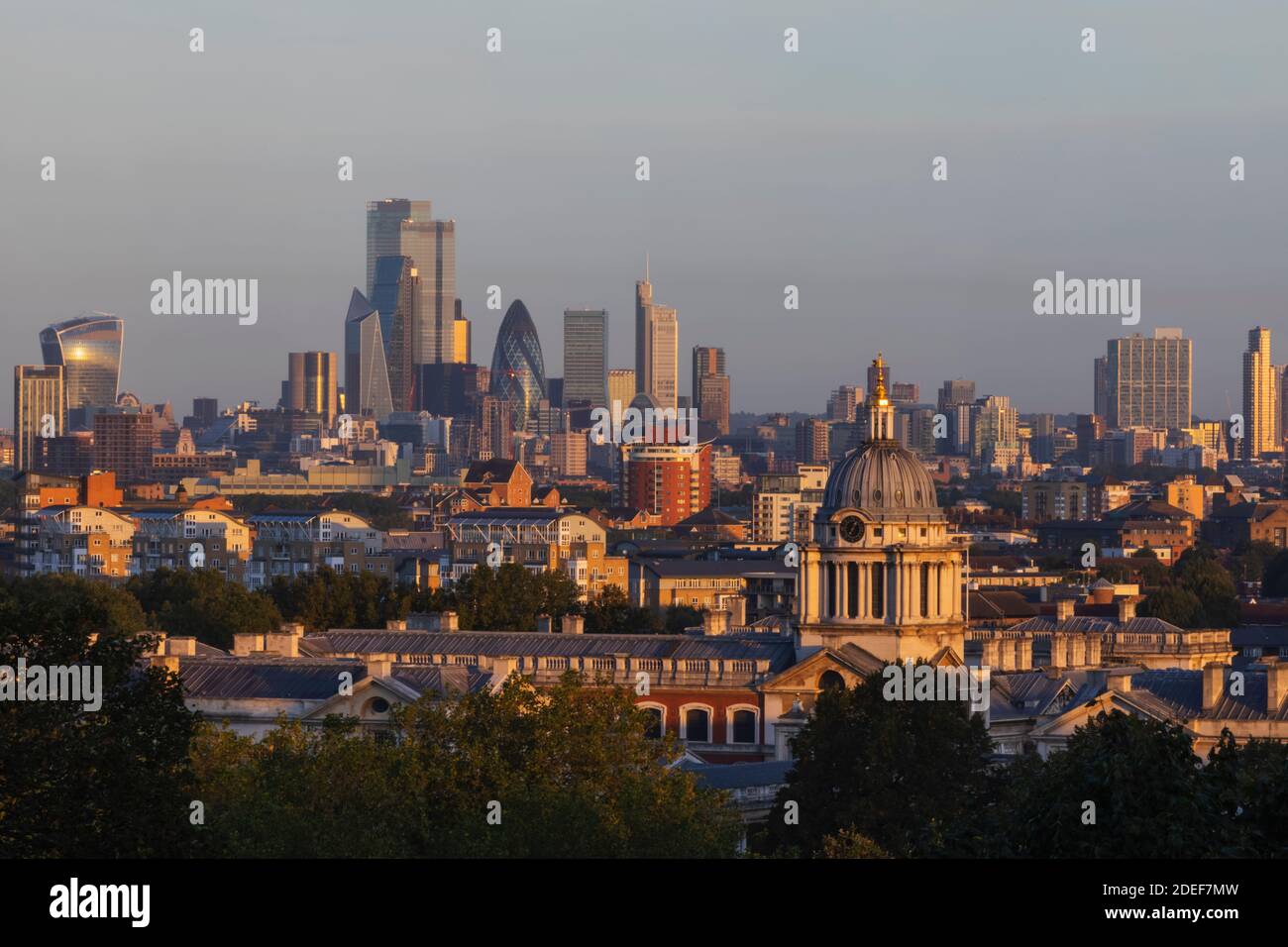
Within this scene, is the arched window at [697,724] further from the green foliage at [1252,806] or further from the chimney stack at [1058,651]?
the green foliage at [1252,806]

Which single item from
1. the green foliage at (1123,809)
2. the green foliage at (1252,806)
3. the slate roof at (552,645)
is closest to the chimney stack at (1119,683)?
the slate roof at (552,645)

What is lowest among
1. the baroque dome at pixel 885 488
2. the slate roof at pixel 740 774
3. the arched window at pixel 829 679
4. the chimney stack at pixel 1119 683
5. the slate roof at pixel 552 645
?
the slate roof at pixel 740 774

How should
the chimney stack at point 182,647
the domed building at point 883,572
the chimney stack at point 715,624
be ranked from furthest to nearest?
the chimney stack at point 715,624, the chimney stack at point 182,647, the domed building at point 883,572

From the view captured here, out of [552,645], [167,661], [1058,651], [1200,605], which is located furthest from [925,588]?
[1200,605]

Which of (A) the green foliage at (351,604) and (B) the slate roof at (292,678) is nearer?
(B) the slate roof at (292,678)
